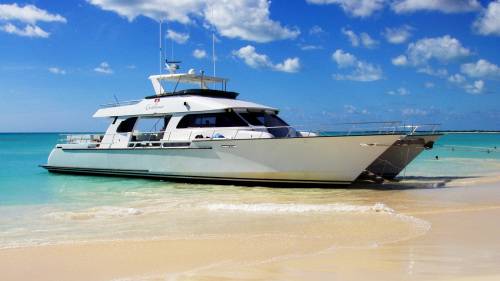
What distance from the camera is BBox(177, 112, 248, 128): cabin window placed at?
1288 centimetres

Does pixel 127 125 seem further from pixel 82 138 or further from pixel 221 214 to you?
pixel 221 214

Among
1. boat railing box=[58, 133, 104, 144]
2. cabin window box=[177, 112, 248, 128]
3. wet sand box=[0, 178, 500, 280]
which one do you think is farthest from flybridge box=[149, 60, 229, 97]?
wet sand box=[0, 178, 500, 280]

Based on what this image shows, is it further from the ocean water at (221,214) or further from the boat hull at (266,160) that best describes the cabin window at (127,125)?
the ocean water at (221,214)

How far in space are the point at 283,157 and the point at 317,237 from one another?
5579 mm

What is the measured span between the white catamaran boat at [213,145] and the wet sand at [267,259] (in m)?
4.67

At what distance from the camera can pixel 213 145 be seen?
491 inches

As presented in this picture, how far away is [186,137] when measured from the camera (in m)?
13.4

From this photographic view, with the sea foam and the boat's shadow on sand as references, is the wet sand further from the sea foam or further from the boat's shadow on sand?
the boat's shadow on sand

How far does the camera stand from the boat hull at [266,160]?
10.9 m

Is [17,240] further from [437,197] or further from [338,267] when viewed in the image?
[437,197]

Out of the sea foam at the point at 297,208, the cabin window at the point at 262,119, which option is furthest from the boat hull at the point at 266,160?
the sea foam at the point at 297,208

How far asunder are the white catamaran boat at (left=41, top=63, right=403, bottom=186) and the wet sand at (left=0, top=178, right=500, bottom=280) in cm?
467

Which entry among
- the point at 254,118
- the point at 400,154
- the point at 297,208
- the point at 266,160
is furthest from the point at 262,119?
the point at 297,208

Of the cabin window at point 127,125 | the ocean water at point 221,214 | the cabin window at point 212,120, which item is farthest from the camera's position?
the cabin window at point 127,125
